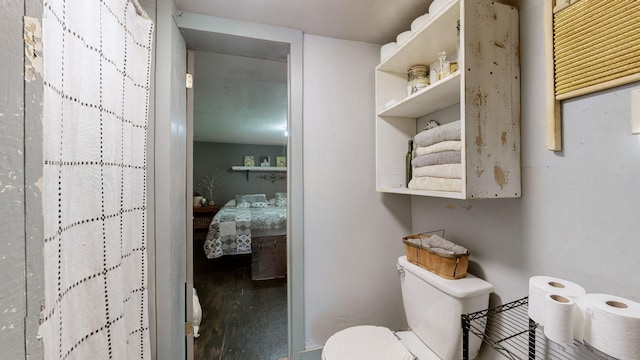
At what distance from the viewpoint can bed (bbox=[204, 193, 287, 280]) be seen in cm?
319

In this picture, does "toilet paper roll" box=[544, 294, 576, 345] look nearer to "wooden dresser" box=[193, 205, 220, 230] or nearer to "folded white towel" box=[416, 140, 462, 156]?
"folded white towel" box=[416, 140, 462, 156]

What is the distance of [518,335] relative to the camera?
924 mm

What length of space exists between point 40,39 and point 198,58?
1.84m

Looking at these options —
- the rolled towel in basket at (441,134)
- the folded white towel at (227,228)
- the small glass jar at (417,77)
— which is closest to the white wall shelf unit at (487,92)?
the rolled towel in basket at (441,134)

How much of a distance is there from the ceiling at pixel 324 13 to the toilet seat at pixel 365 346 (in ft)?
5.46

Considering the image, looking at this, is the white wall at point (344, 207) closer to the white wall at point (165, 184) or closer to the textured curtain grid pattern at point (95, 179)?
the white wall at point (165, 184)

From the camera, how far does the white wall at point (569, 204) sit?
28.2 inches

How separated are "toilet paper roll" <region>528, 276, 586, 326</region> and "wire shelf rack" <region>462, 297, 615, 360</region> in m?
0.09

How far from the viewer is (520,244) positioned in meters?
0.99

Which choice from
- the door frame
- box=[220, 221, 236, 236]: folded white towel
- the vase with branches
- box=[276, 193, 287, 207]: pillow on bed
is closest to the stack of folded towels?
the door frame

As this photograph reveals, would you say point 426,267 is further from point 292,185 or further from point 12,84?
point 12,84

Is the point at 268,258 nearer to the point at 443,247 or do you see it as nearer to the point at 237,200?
the point at 443,247

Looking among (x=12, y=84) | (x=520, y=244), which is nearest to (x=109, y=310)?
(x=12, y=84)

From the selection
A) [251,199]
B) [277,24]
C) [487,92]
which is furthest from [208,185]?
[487,92]
